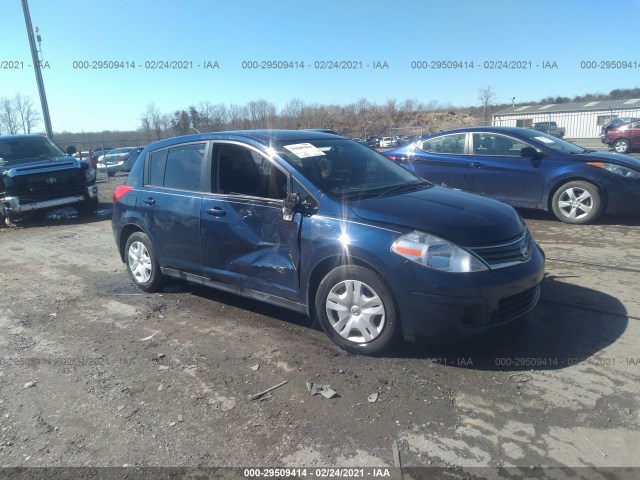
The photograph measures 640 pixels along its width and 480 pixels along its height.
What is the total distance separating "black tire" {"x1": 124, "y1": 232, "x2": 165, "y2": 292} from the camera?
5289mm

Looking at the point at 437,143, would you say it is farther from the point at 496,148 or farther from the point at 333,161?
the point at 333,161

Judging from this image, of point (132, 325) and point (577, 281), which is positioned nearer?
point (132, 325)

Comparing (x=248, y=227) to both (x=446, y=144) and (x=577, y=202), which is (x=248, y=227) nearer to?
(x=446, y=144)

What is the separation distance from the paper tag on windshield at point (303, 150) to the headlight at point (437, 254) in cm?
134

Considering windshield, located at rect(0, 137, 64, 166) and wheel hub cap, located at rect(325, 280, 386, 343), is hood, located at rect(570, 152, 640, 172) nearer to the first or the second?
wheel hub cap, located at rect(325, 280, 386, 343)

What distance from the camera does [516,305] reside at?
11.5 feet

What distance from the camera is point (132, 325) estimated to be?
15.0 ft

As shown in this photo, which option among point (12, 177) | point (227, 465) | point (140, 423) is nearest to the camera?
point (227, 465)

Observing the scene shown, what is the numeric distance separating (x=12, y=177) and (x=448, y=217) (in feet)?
31.7

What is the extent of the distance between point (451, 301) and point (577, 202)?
5.47 meters

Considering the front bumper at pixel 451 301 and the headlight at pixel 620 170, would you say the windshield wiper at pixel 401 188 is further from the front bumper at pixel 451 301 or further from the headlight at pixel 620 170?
the headlight at pixel 620 170

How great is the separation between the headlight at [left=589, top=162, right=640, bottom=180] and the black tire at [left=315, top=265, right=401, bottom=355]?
5.72 m

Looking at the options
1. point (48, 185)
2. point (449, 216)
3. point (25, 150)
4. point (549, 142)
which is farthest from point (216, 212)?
point (25, 150)

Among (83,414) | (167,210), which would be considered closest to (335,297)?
(83,414)
